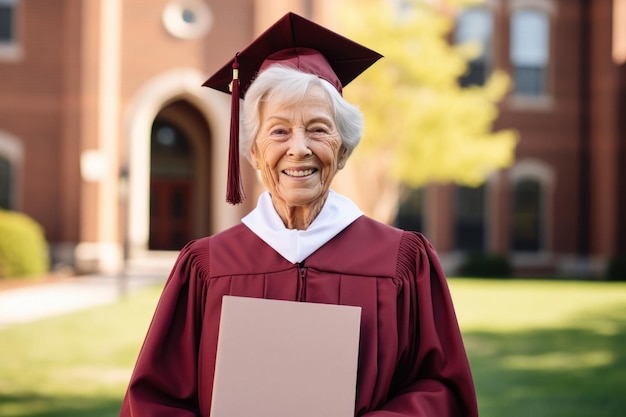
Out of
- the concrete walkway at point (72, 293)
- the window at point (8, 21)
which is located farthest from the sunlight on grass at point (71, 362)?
the window at point (8, 21)

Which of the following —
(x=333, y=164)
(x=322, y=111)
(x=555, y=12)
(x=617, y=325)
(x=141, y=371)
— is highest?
(x=555, y=12)

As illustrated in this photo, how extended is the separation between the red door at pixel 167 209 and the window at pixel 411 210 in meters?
6.18

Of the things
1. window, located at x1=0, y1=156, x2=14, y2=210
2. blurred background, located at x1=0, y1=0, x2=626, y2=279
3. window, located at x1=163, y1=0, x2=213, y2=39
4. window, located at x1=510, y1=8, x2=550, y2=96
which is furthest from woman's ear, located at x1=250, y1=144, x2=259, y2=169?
window, located at x1=510, y1=8, x2=550, y2=96

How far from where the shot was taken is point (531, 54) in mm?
22141

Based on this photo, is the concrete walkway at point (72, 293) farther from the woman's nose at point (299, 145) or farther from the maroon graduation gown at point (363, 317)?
the woman's nose at point (299, 145)

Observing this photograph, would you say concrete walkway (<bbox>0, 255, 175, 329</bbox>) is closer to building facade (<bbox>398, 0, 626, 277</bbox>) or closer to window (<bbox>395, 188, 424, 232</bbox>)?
window (<bbox>395, 188, 424, 232</bbox>)

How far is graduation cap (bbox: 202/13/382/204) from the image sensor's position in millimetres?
2244

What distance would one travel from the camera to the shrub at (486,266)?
20.1m

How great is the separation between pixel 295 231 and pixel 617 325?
32.5 ft

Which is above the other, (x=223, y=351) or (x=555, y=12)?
(x=555, y=12)

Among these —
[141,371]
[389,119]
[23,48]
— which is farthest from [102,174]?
[141,371]

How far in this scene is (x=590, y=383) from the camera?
7188mm

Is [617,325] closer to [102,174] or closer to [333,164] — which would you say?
[333,164]

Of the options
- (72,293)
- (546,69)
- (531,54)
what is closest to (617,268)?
(546,69)
